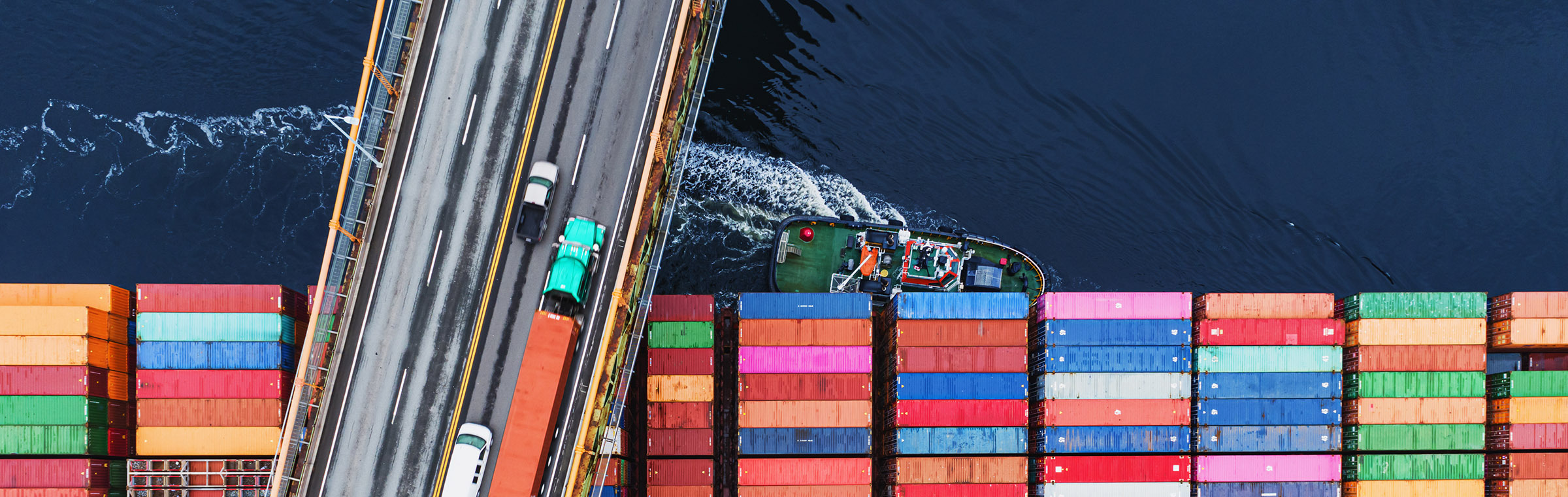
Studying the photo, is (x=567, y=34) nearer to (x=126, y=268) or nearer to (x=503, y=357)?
(x=503, y=357)

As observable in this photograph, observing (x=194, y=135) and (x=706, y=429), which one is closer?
(x=706, y=429)

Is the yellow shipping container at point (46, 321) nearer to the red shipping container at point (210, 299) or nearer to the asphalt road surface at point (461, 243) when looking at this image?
the red shipping container at point (210, 299)

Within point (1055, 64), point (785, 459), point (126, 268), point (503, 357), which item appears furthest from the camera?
point (1055, 64)

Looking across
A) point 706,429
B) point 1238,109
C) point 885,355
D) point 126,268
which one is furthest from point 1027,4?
point 126,268

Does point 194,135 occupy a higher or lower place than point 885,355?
higher

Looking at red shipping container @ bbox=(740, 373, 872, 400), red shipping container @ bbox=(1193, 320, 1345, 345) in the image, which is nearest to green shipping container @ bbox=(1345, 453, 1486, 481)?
red shipping container @ bbox=(1193, 320, 1345, 345)

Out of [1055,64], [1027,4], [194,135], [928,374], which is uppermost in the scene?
[1027,4]
